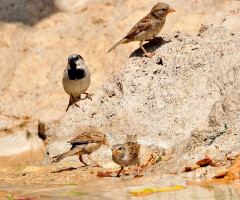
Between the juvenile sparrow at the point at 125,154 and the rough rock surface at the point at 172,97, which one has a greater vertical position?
the rough rock surface at the point at 172,97

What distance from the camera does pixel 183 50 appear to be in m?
8.46

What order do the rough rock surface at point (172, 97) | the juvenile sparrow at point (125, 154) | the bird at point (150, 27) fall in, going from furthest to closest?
the bird at point (150, 27) < the rough rock surface at point (172, 97) < the juvenile sparrow at point (125, 154)

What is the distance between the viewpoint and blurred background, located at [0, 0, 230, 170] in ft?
36.6

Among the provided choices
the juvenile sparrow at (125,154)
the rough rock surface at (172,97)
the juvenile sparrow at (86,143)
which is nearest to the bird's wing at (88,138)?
the juvenile sparrow at (86,143)

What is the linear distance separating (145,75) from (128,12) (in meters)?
3.81

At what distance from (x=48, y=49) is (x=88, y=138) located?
4.91 metres

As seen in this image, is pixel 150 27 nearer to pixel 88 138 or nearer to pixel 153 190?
pixel 88 138

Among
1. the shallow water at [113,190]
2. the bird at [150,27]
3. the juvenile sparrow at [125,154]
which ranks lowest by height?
the shallow water at [113,190]

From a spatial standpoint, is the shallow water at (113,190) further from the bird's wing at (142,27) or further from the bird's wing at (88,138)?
the bird's wing at (142,27)

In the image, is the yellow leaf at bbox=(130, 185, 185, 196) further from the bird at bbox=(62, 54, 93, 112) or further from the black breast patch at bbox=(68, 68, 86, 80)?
the black breast patch at bbox=(68, 68, 86, 80)

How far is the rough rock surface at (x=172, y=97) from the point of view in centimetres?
715

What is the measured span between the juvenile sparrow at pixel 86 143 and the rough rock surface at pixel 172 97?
0.25m

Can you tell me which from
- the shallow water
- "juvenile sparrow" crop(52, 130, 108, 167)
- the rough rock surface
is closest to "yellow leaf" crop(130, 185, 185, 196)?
the shallow water

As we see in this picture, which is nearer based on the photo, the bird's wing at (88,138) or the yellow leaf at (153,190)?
the yellow leaf at (153,190)
